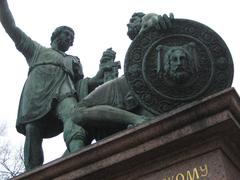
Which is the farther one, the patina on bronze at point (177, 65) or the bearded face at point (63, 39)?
the bearded face at point (63, 39)

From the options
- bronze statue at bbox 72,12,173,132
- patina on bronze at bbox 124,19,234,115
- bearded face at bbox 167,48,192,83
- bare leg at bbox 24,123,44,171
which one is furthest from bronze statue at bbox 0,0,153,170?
bearded face at bbox 167,48,192,83

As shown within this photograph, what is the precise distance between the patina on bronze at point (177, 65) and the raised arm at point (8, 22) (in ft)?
7.95

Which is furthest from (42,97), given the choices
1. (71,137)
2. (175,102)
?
(175,102)

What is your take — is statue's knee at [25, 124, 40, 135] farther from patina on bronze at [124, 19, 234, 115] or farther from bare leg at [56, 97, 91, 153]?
patina on bronze at [124, 19, 234, 115]

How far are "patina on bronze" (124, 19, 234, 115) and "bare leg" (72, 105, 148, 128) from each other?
0.28 meters

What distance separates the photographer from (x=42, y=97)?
27.5 ft

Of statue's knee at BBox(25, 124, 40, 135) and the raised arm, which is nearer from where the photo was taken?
statue's knee at BBox(25, 124, 40, 135)

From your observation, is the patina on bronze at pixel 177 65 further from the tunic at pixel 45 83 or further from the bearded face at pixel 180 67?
the tunic at pixel 45 83

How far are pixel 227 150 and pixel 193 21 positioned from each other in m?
1.78

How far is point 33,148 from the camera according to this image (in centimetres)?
812

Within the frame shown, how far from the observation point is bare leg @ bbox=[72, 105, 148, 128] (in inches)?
276

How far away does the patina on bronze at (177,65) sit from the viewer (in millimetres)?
6699

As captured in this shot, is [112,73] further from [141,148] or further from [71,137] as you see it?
[141,148]

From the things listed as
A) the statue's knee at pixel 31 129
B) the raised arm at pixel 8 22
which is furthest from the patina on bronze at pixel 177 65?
the raised arm at pixel 8 22
